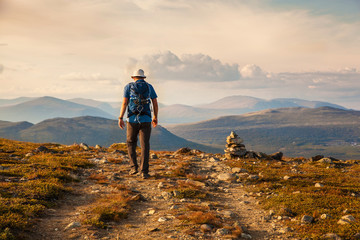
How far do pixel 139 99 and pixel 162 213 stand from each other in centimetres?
623

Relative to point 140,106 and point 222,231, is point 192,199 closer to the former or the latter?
point 222,231

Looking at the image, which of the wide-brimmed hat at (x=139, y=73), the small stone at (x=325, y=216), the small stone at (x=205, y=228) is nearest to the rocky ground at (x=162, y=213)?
the small stone at (x=205, y=228)

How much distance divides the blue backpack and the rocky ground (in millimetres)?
3496

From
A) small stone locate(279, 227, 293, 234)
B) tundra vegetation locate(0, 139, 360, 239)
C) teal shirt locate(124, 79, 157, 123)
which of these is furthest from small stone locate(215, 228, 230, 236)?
teal shirt locate(124, 79, 157, 123)

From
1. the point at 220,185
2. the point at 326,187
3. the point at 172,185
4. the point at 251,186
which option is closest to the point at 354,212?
the point at 326,187

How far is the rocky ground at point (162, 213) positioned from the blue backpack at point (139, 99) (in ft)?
11.5

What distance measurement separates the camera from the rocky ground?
24.9 feet

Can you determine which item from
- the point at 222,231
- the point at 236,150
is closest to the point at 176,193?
the point at 222,231

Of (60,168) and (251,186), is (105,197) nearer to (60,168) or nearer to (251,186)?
(60,168)

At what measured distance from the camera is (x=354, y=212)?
30.4 ft

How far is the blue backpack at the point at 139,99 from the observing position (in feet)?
44.9

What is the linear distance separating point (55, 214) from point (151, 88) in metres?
7.23

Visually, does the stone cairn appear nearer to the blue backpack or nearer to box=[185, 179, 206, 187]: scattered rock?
box=[185, 179, 206, 187]: scattered rock

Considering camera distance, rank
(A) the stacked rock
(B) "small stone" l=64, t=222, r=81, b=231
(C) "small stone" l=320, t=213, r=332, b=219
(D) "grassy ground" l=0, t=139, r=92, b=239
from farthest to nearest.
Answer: (A) the stacked rock, (C) "small stone" l=320, t=213, r=332, b=219, (B) "small stone" l=64, t=222, r=81, b=231, (D) "grassy ground" l=0, t=139, r=92, b=239
